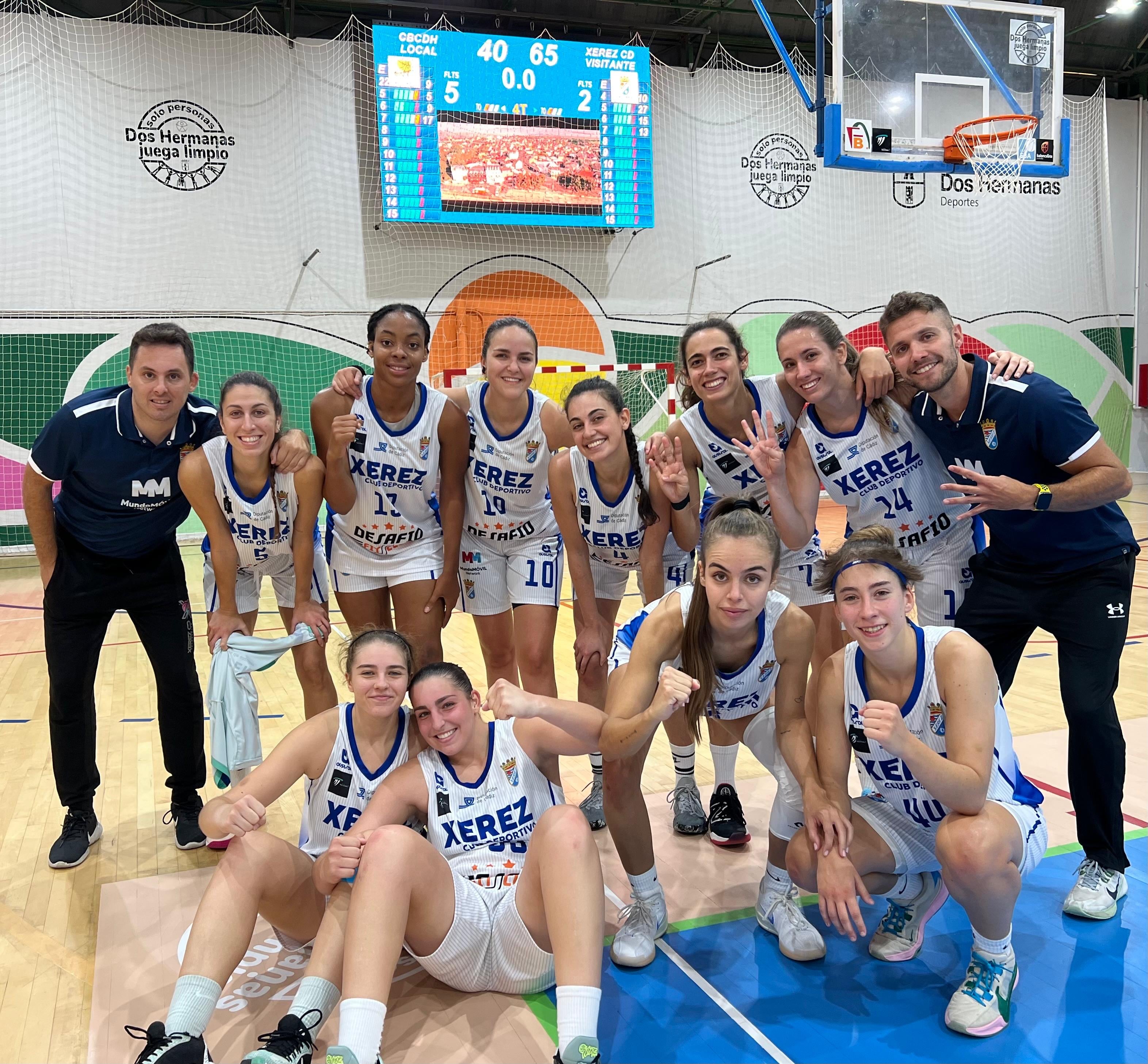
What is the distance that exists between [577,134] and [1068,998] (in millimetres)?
10567

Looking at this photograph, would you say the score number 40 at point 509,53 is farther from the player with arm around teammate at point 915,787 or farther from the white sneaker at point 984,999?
the white sneaker at point 984,999

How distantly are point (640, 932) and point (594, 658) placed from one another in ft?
3.78

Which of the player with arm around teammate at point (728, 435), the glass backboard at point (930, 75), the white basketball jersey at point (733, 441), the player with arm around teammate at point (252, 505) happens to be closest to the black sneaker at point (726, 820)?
the player with arm around teammate at point (728, 435)

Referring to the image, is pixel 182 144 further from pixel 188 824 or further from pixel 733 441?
pixel 733 441

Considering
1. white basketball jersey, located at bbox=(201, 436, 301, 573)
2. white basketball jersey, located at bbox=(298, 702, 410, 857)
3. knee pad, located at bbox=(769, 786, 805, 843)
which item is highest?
white basketball jersey, located at bbox=(201, 436, 301, 573)

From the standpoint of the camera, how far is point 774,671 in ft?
10.3

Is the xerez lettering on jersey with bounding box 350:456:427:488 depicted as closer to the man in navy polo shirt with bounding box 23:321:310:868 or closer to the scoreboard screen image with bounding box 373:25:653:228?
the man in navy polo shirt with bounding box 23:321:310:868

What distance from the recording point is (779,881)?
3.13 m

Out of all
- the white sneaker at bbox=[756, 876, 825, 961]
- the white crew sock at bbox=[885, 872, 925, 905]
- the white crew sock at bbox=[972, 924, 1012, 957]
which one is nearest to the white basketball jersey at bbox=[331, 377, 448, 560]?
the white sneaker at bbox=[756, 876, 825, 961]

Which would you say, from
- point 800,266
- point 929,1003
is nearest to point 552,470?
point 929,1003

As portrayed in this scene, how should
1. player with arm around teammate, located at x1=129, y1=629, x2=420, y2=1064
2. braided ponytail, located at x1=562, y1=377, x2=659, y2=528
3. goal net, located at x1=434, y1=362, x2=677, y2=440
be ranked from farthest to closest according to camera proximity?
goal net, located at x1=434, y1=362, x2=677, y2=440, braided ponytail, located at x1=562, y1=377, x2=659, y2=528, player with arm around teammate, located at x1=129, y1=629, x2=420, y2=1064

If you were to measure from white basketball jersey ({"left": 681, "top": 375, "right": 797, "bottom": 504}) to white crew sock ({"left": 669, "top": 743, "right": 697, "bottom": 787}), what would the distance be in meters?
1.05

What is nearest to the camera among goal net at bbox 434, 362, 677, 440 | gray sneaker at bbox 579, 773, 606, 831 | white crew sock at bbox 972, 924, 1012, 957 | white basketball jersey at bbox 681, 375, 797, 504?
white crew sock at bbox 972, 924, 1012, 957

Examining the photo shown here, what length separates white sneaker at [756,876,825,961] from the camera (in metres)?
2.93
